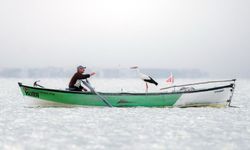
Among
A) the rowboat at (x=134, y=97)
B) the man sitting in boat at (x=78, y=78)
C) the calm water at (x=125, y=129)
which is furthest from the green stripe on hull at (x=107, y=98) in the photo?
the man sitting in boat at (x=78, y=78)

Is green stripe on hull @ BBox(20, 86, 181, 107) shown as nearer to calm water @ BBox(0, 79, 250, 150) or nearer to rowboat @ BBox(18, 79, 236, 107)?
rowboat @ BBox(18, 79, 236, 107)

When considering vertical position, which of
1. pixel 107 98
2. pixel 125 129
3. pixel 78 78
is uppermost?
pixel 78 78

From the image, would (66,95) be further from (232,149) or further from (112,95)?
(232,149)

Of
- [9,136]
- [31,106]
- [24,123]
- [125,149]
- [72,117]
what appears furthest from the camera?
[31,106]

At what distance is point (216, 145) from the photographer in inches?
594

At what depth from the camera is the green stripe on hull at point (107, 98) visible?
2706 centimetres

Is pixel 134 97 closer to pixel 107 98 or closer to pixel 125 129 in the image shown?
pixel 107 98

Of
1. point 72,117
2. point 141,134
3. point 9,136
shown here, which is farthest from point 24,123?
point 141,134

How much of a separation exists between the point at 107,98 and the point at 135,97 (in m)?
1.56

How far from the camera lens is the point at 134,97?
27406mm

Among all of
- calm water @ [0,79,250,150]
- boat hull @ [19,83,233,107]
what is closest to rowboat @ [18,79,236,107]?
boat hull @ [19,83,233,107]

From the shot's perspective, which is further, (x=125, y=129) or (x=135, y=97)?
(x=135, y=97)

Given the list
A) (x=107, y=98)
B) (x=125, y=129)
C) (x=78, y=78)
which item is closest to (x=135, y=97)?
(x=107, y=98)

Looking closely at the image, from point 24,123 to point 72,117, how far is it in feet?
9.98
